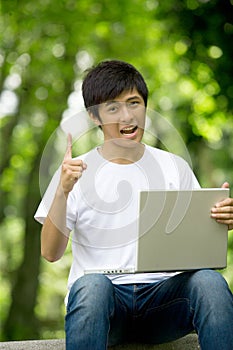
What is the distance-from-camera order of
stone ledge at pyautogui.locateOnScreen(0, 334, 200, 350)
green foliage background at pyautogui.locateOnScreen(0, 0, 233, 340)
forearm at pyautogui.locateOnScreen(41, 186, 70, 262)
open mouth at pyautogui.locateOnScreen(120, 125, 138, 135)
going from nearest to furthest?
forearm at pyautogui.locateOnScreen(41, 186, 70, 262), open mouth at pyautogui.locateOnScreen(120, 125, 138, 135), stone ledge at pyautogui.locateOnScreen(0, 334, 200, 350), green foliage background at pyautogui.locateOnScreen(0, 0, 233, 340)

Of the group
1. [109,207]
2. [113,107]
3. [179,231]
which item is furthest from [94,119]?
[179,231]

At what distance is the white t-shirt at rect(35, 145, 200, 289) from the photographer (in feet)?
7.24

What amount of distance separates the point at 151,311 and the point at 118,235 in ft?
0.83

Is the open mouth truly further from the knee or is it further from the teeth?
the knee

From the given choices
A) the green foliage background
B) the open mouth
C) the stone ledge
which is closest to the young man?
the open mouth

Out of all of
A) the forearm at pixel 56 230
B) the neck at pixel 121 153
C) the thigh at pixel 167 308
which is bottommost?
the thigh at pixel 167 308

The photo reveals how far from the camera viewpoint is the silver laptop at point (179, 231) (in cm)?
198

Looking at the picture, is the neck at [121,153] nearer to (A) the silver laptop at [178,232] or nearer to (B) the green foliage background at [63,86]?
(A) the silver laptop at [178,232]

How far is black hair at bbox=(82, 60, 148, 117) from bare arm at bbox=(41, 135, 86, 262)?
28 centimetres

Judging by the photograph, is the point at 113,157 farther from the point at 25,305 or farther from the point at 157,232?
the point at 25,305

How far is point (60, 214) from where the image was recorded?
2145mm

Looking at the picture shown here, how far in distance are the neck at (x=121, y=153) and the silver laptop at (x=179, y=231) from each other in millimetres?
393

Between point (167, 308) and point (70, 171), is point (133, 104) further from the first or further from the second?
point (167, 308)

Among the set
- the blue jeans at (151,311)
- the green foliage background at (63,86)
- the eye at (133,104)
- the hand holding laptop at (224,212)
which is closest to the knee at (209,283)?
the blue jeans at (151,311)
